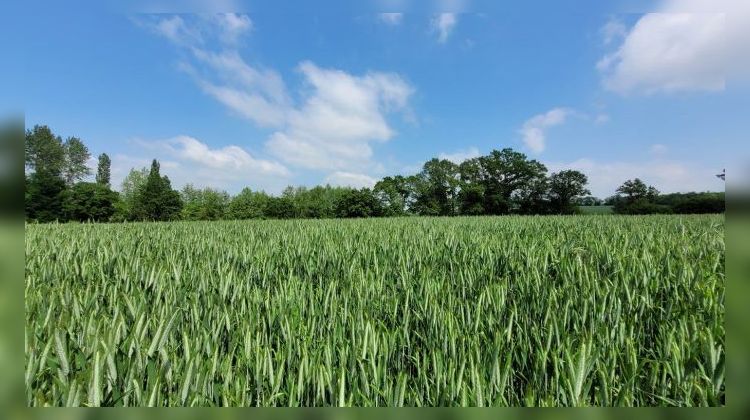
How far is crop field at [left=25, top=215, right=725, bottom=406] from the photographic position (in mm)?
1054

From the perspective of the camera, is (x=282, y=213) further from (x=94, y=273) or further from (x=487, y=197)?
(x=94, y=273)

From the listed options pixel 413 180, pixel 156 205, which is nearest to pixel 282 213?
pixel 156 205

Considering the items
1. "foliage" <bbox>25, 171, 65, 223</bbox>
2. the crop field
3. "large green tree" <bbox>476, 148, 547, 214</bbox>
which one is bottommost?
the crop field

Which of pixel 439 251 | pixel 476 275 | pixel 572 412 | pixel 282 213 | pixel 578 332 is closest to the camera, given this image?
pixel 572 412

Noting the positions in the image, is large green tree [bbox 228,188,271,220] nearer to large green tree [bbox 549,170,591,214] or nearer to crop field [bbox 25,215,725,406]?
large green tree [bbox 549,170,591,214]

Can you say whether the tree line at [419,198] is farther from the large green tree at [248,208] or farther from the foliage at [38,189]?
the foliage at [38,189]

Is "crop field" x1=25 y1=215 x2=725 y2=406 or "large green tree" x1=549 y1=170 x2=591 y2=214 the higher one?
"large green tree" x1=549 y1=170 x2=591 y2=214

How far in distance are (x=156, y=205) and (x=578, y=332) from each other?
1617 inches

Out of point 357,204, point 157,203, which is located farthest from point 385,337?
point 157,203

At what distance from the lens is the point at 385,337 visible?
4.75ft

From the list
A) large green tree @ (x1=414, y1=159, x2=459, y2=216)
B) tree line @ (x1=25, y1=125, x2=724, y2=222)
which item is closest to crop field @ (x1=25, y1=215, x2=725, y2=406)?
tree line @ (x1=25, y1=125, x2=724, y2=222)

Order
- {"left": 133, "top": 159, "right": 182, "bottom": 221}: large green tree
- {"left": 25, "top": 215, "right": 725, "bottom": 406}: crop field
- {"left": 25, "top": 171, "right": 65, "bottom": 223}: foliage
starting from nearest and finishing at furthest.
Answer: {"left": 25, "top": 171, "right": 65, "bottom": 223}: foliage < {"left": 25, "top": 215, "right": 725, "bottom": 406}: crop field < {"left": 133, "top": 159, "right": 182, "bottom": 221}: large green tree

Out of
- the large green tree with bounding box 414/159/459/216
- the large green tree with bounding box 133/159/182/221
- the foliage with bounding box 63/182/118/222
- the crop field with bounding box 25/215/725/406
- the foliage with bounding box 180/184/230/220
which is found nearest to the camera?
the crop field with bounding box 25/215/725/406
